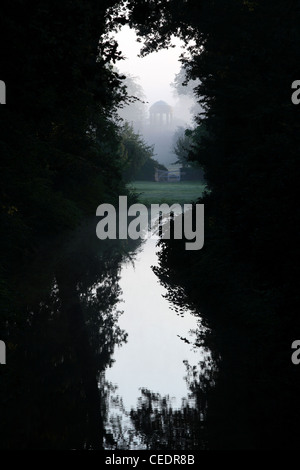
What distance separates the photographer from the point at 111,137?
32312 mm

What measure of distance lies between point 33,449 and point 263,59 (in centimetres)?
1299

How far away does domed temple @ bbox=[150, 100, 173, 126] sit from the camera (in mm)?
185750

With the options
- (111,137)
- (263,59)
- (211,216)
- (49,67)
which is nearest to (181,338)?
(49,67)

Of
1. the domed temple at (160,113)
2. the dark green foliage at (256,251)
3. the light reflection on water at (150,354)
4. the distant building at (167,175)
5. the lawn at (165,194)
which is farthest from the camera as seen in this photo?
the domed temple at (160,113)

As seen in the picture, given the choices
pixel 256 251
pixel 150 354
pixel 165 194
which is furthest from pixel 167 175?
pixel 256 251

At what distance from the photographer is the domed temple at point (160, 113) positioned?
186m

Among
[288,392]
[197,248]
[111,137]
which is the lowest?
[288,392]

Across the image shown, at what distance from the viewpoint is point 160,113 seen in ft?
612

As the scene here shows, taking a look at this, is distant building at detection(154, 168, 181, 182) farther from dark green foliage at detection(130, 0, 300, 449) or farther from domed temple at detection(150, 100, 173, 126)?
domed temple at detection(150, 100, 173, 126)

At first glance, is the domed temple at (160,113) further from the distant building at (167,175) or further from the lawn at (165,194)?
the lawn at (165,194)

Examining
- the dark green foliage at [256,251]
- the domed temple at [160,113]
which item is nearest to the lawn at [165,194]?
→ the dark green foliage at [256,251]

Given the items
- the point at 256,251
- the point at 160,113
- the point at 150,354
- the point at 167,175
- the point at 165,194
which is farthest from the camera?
the point at 160,113

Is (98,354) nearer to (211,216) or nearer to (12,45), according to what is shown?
(12,45)

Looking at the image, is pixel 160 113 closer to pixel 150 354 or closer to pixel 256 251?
pixel 150 354
